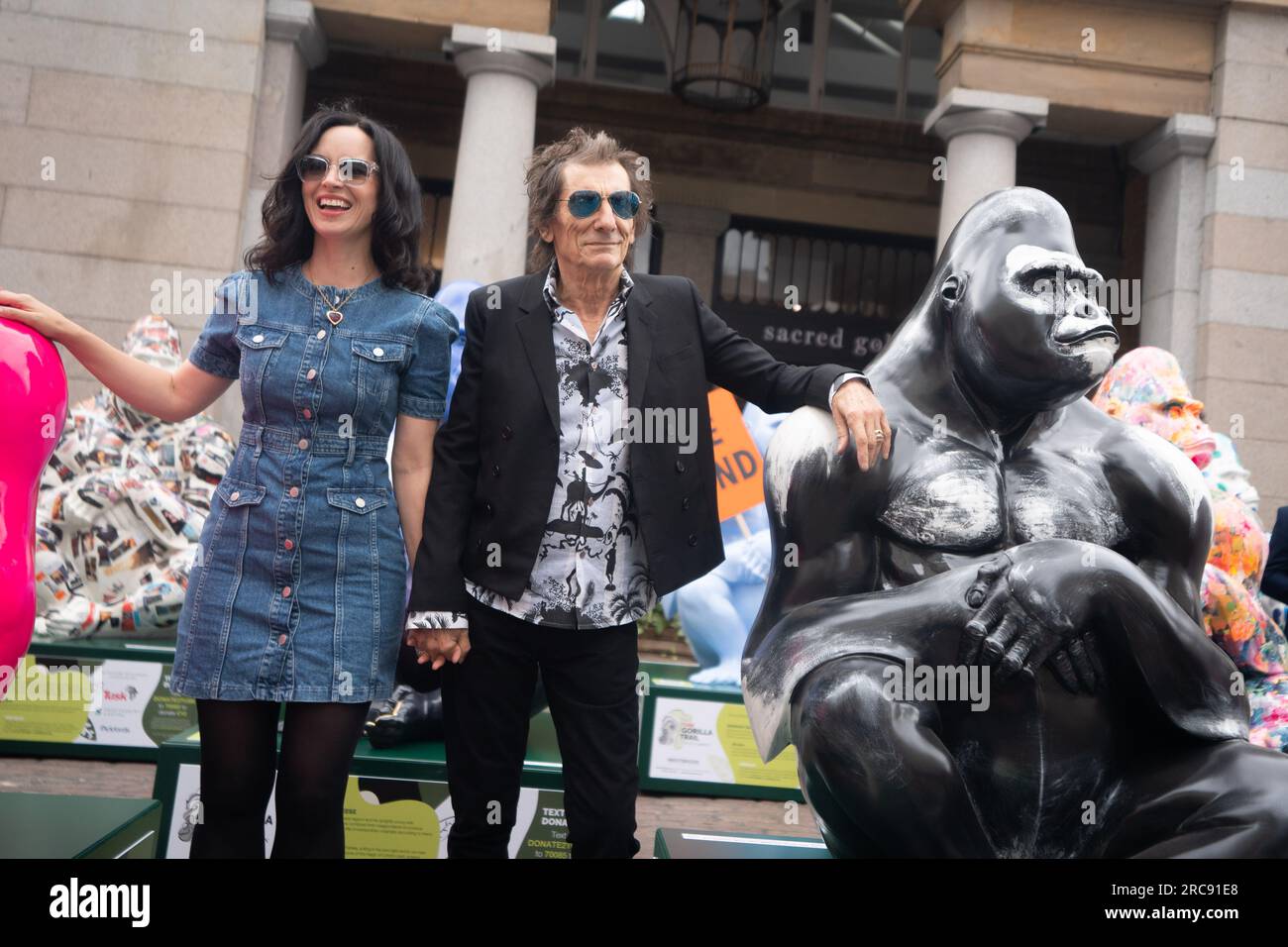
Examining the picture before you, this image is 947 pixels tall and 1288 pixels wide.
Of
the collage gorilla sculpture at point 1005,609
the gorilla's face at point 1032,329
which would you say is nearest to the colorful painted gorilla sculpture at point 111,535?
the collage gorilla sculpture at point 1005,609

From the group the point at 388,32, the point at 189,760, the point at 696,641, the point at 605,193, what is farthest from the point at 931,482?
the point at 388,32

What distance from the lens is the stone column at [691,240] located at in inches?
470

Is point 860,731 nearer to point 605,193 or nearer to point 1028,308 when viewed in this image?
point 1028,308

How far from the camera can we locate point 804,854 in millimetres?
3098

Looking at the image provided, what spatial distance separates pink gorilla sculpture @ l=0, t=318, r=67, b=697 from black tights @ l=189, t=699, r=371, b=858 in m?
0.39

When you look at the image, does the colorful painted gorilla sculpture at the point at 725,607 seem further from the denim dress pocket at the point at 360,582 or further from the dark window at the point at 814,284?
the dark window at the point at 814,284

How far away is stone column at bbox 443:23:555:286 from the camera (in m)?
8.21

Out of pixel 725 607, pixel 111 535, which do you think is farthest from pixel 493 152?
pixel 725 607

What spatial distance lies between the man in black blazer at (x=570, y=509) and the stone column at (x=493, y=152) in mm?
5700

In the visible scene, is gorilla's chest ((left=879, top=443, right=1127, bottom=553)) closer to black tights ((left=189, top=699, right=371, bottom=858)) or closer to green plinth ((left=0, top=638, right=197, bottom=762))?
black tights ((left=189, top=699, right=371, bottom=858))

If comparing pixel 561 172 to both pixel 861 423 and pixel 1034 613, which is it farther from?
pixel 1034 613

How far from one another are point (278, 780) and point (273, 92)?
7.36 metres

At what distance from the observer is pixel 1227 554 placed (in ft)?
12.6
